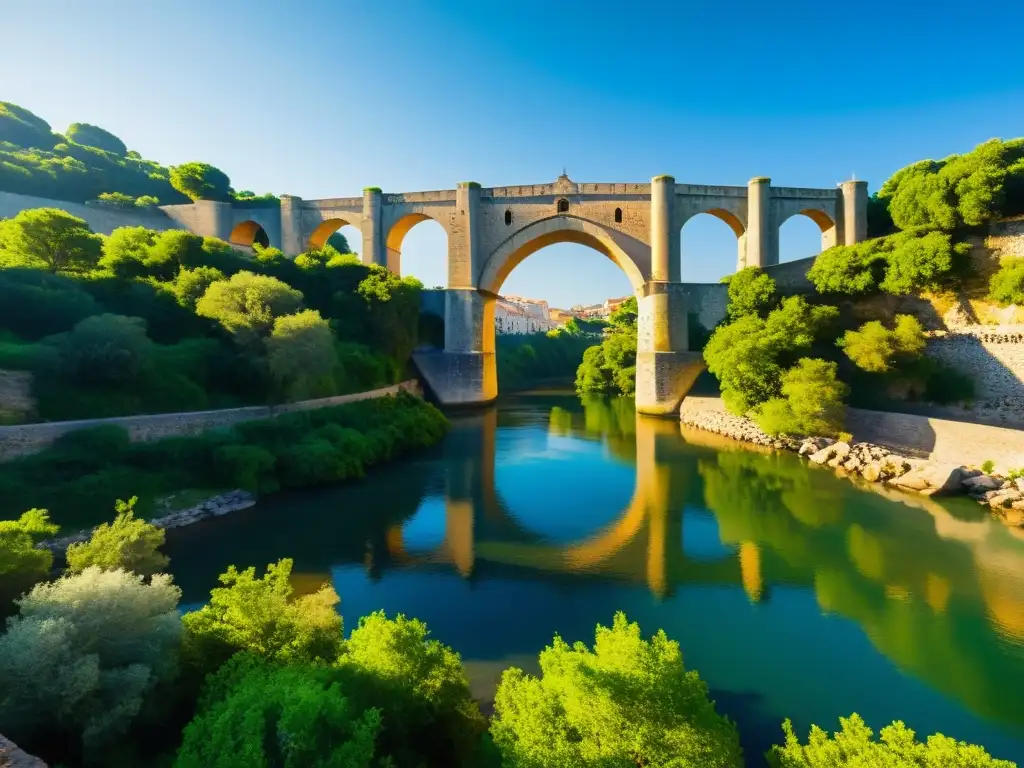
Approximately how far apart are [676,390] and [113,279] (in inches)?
844

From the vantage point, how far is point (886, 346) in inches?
610

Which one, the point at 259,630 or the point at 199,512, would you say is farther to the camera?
the point at 199,512

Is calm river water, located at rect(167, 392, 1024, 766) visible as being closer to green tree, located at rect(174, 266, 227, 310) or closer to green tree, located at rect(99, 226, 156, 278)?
green tree, located at rect(174, 266, 227, 310)

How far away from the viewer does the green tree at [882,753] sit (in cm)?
285

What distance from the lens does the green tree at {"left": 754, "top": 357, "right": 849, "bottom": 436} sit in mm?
15211

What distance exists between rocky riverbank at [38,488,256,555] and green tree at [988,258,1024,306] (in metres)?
22.9

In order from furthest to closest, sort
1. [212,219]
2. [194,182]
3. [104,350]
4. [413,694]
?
[194,182], [212,219], [104,350], [413,694]

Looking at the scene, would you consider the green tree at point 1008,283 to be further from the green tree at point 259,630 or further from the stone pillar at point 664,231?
the green tree at point 259,630

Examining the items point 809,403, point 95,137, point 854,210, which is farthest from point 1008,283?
point 95,137

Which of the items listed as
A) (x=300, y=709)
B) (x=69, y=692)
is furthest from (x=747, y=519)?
(x=69, y=692)

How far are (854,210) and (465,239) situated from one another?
1798 centimetres

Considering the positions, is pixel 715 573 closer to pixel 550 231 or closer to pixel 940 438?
pixel 940 438

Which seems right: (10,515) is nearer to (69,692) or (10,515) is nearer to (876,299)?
(69,692)

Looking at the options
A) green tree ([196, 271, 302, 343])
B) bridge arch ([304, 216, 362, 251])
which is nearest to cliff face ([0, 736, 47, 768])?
green tree ([196, 271, 302, 343])
